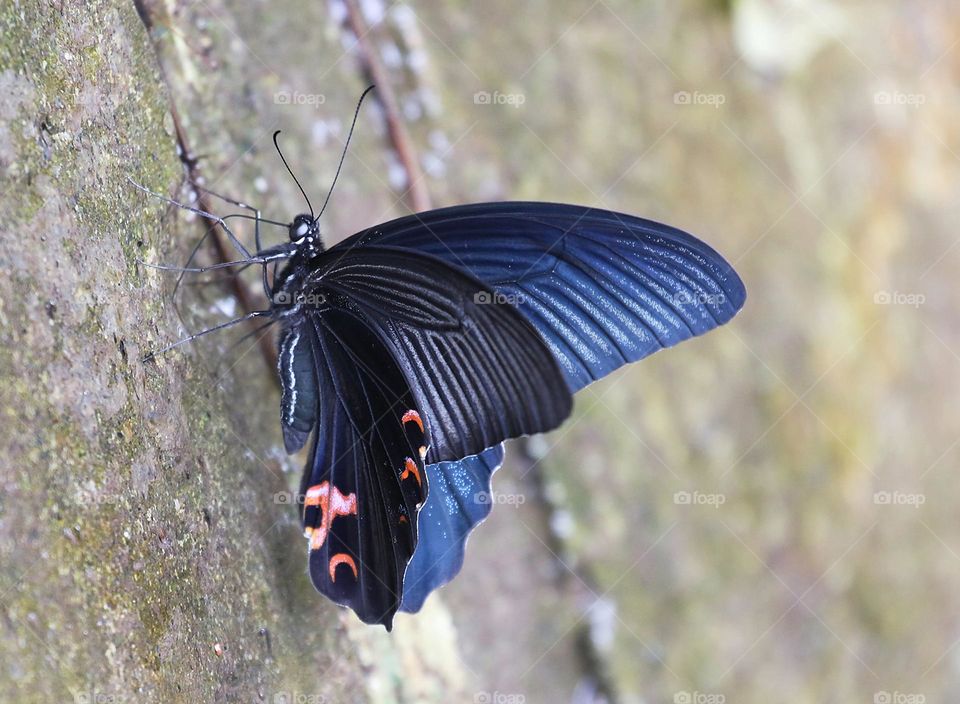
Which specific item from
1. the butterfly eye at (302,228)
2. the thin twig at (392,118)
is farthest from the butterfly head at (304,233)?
the thin twig at (392,118)

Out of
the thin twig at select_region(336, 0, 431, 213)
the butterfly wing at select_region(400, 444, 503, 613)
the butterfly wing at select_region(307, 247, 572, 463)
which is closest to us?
the butterfly wing at select_region(307, 247, 572, 463)

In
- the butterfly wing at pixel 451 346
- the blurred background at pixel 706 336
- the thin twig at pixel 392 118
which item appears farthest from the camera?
the thin twig at pixel 392 118

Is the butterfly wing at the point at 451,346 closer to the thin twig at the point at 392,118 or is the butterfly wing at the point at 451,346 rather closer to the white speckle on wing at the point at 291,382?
the white speckle on wing at the point at 291,382

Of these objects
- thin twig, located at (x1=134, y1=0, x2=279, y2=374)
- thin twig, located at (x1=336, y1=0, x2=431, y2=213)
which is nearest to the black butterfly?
thin twig, located at (x1=134, y1=0, x2=279, y2=374)

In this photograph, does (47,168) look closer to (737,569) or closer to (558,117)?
(558,117)

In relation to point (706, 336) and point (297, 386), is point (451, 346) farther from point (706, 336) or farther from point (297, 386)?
point (706, 336)

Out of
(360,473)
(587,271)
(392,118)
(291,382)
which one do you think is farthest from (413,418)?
(392,118)

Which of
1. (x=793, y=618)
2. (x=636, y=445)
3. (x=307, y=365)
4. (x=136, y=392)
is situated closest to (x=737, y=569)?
(x=793, y=618)

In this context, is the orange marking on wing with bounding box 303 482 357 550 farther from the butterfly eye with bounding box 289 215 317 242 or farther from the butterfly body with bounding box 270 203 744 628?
the butterfly eye with bounding box 289 215 317 242
